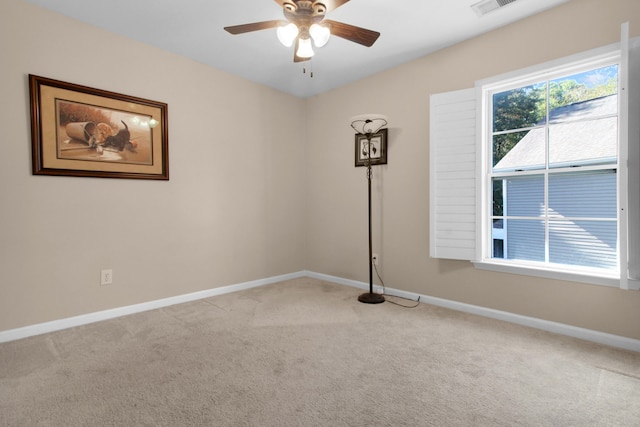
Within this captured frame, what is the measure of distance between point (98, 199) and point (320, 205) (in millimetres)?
2414

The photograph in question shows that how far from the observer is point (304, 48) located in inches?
81.7

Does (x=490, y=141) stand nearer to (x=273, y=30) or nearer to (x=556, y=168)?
(x=556, y=168)

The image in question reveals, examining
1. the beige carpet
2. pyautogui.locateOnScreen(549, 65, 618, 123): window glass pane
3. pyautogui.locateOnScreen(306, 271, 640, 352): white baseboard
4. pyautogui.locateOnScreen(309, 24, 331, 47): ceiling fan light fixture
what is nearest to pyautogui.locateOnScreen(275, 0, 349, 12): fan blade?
pyautogui.locateOnScreen(309, 24, 331, 47): ceiling fan light fixture

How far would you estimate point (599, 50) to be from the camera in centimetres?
220

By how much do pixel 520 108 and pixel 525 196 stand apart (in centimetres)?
74

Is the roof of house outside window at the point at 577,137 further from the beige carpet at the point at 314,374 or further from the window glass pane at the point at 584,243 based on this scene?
the beige carpet at the point at 314,374

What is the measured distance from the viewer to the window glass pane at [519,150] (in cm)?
258

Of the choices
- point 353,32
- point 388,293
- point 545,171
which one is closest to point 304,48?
point 353,32

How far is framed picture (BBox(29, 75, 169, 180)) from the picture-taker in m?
2.40

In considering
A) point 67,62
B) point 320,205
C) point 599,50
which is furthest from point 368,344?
point 67,62

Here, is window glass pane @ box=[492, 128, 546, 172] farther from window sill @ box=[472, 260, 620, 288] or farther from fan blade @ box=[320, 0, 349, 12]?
fan blade @ box=[320, 0, 349, 12]

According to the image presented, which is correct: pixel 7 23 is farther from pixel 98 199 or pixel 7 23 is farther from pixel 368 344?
pixel 368 344

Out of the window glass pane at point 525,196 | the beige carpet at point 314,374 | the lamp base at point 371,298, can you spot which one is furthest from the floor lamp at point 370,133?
the window glass pane at point 525,196

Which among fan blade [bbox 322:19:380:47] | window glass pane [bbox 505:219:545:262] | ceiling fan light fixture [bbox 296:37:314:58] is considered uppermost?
fan blade [bbox 322:19:380:47]
